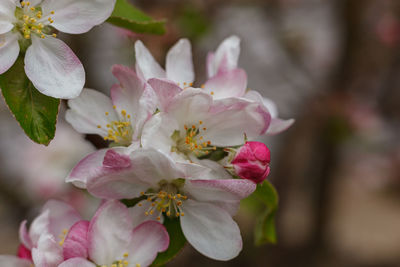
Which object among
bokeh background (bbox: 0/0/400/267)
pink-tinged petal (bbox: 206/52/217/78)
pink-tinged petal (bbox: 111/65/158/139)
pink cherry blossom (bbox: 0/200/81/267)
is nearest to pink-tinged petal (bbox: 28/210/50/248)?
pink cherry blossom (bbox: 0/200/81/267)

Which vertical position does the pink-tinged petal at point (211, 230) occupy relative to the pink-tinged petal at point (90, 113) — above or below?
below

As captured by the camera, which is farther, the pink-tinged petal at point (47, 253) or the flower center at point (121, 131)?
the flower center at point (121, 131)

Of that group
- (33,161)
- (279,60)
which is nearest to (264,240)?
(33,161)

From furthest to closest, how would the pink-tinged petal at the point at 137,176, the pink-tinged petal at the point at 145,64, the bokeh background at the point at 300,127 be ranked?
the bokeh background at the point at 300,127 < the pink-tinged petal at the point at 145,64 < the pink-tinged petal at the point at 137,176

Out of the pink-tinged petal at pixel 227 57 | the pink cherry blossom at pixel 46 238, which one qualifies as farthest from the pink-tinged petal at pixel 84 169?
the pink-tinged petal at pixel 227 57

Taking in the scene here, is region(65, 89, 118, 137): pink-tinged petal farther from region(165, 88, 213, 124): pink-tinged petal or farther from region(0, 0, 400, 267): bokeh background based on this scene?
region(0, 0, 400, 267): bokeh background

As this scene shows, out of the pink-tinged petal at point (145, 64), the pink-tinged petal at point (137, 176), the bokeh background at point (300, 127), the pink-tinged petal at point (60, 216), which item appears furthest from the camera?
the bokeh background at point (300, 127)

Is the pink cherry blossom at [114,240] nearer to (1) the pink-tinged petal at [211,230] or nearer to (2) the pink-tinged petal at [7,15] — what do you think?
(1) the pink-tinged petal at [211,230]

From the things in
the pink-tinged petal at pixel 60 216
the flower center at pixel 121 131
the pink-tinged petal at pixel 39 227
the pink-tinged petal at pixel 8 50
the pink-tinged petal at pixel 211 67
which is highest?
the pink-tinged petal at pixel 8 50
